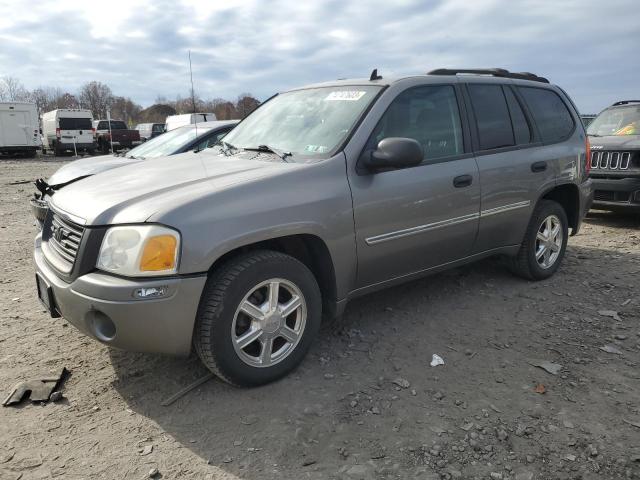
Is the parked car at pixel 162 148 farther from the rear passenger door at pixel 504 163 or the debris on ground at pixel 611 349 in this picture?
the debris on ground at pixel 611 349

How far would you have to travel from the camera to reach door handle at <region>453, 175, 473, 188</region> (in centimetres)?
380

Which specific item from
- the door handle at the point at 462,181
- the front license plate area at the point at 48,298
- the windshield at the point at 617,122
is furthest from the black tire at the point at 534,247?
the windshield at the point at 617,122

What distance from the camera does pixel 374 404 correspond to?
9.51ft

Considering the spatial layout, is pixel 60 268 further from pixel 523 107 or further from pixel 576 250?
pixel 576 250

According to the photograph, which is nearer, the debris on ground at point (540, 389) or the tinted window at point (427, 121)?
the debris on ground at point (540, 389)

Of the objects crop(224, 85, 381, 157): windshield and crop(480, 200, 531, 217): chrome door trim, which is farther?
crop(480, 200, 531, 217): chrome door trim

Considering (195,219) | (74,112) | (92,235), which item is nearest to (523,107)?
(195,219)

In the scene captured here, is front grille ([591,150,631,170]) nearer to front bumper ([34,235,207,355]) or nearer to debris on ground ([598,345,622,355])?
debris on ground ([598,345,622,355])

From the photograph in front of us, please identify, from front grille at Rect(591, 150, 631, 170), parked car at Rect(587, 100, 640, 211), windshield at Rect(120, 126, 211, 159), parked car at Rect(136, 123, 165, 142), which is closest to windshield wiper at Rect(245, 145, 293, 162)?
windshield at Rect(120, 126, 211, 159)

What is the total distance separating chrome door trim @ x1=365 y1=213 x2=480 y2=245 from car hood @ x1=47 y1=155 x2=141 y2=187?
379 cm

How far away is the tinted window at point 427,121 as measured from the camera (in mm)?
3557

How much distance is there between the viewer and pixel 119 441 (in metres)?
2.61

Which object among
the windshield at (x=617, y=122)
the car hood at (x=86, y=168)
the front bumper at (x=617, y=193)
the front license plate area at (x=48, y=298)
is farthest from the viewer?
the windshield at (x=617, y=122)

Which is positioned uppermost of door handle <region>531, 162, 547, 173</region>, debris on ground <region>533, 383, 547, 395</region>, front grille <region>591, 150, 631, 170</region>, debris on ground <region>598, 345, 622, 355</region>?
door handle <region>531, 162, 547, 173</region>
